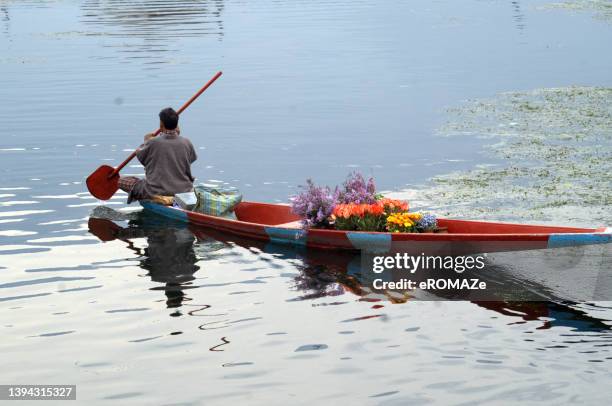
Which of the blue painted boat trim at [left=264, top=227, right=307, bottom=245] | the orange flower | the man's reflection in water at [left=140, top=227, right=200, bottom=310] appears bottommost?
the man's reflection in water at [left=140, top=227, right=200, bottom=310]

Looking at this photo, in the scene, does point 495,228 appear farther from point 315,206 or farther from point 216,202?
point 216,202

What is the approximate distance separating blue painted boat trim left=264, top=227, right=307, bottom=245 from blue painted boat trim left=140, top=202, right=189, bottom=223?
5.74 feet

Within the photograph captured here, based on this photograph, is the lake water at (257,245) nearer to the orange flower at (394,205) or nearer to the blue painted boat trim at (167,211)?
the blue painted boat trim at (167,211)

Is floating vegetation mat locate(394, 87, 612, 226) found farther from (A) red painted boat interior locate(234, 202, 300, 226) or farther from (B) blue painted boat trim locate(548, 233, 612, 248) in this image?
(B) blue painted boat trim locate(548, 233, 612, 248)

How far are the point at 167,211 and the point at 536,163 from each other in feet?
21.4

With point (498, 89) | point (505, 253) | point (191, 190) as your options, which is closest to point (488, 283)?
point (505, 253)

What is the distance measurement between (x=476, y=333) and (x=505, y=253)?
2070 mm

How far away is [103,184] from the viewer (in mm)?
17125

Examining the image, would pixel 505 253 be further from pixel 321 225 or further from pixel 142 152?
pixel 142 152

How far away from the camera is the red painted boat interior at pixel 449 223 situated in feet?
41.2

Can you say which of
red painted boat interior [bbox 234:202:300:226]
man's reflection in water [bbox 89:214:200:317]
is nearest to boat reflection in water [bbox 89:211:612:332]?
man's reflection in water [bbox 89:214:200:317]

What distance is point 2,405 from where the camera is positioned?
949 centimetres

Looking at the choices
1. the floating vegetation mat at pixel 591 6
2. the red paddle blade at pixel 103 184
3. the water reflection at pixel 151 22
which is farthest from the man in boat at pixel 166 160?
the floating vegetation mat at pixel 591 6

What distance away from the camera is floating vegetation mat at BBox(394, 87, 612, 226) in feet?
52.1
